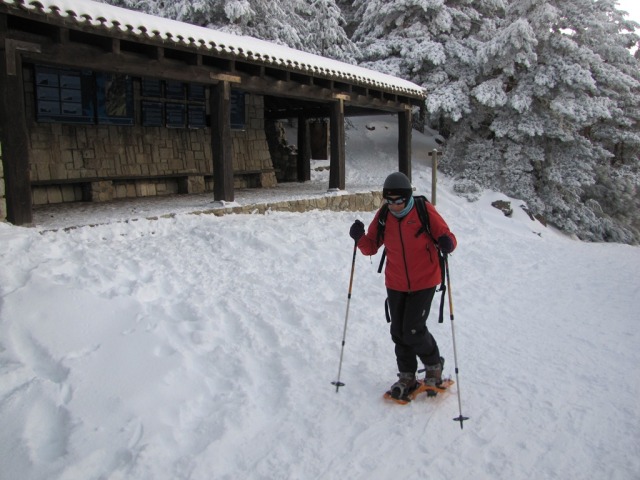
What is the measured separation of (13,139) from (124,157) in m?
4.52

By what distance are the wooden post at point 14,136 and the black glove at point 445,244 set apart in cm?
532

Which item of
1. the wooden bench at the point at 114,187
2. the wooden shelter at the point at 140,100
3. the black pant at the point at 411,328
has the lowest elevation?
the black pant at the point at 411,328

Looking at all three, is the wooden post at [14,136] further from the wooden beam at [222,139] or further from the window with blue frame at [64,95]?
the window with blue frame at [64,95]

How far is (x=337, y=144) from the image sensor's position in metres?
11.6

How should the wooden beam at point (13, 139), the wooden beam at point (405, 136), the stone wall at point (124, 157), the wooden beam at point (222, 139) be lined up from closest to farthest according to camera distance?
the wooden beam at point (13, 139) < the wooden beam at point (222, 139) < the stone wall at point (124, 157) < the wooden beam at point (405, 136)

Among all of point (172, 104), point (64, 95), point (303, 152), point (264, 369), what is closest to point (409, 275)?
point (264, 369)

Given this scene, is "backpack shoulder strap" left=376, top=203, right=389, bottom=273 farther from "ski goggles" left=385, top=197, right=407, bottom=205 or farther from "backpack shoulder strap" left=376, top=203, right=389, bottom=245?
"ski goggles" left=385, top=197, right=407, bottom=205

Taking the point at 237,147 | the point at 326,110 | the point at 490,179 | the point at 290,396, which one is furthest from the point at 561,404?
the point at 490,179

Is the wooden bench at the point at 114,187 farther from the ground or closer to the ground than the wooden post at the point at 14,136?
closer to the ground

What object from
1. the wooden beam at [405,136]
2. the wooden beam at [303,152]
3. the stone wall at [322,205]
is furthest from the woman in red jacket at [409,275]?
the wooden beam at [303,152]

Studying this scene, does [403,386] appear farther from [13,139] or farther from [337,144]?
[337,144]

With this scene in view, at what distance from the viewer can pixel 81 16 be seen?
20.8ft

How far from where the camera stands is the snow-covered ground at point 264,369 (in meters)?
3.10

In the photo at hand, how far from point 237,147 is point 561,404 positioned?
35.4 ft
